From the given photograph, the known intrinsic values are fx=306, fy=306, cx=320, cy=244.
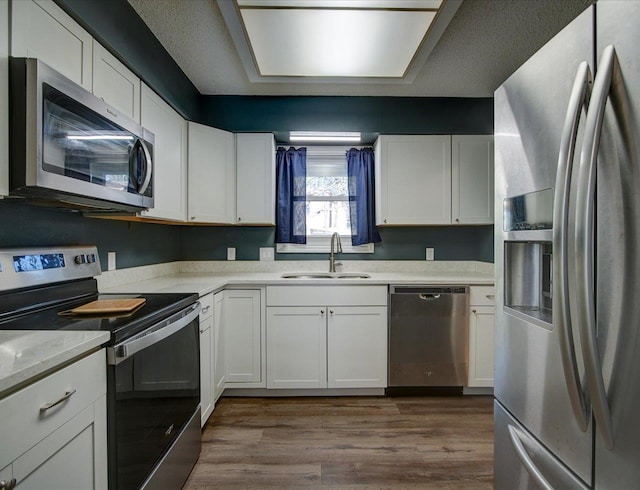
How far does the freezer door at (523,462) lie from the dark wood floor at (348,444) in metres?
0.64

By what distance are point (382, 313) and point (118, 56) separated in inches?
89.2

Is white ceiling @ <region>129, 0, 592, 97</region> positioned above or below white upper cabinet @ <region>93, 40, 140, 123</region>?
above

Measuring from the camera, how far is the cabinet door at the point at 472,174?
269 centimetres

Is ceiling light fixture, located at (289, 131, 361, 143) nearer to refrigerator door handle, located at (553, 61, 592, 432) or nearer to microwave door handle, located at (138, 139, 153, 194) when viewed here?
microwave door handle, located at (138, 139, 153, 194)

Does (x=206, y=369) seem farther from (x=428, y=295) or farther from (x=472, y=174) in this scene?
(x=472, y=174)

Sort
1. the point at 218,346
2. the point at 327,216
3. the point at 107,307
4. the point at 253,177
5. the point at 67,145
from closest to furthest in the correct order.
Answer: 1. the point at 67,145
2. the point at 107,307
3. the point at 218,346
4. the point at 253,177
5. the point at 327,216

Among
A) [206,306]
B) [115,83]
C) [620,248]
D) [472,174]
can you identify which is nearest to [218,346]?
[206,306]

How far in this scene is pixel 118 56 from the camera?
156cm

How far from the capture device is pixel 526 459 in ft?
3.01

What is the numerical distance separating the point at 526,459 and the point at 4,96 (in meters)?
1.95

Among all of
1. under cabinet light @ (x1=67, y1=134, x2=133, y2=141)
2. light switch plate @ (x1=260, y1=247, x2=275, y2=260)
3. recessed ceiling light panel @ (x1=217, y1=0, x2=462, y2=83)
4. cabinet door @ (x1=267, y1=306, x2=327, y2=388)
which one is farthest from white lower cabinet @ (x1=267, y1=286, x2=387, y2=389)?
recessed ceiling light panel @ (x1=217, y1=0, x2=462, y2=83)

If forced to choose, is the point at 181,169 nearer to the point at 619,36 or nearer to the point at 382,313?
the point at 382,313

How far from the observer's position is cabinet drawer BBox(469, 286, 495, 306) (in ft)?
7.76

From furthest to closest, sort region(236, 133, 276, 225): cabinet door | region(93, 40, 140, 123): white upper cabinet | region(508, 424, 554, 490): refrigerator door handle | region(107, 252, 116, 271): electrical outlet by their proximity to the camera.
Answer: region(236, 133, 276, 225): cabinet door < region(107, 252, 116, 271): electrical outlet < region(93, 40, 140, 123): white upper cabinet < region(508, 424, 554, 490): refrigerator door handle
